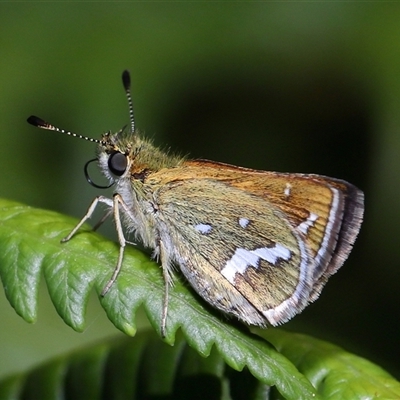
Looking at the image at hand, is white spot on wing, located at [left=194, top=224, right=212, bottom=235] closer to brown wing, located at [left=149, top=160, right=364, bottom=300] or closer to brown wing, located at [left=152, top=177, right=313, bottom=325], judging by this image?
brown wing, located at [left=152, top=177, right=313, bottom=325]

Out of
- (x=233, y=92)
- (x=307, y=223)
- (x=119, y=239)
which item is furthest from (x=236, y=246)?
(x=233, y=92)

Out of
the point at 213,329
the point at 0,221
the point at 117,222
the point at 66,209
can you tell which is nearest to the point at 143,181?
the point at 117,222

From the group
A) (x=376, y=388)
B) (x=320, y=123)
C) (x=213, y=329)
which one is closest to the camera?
(x=213, y=329)

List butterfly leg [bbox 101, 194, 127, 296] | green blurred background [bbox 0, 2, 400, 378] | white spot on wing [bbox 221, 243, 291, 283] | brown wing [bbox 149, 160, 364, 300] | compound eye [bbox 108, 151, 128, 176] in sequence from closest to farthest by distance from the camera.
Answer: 1. butterfly leg [bbox 101, 194, 127, 296]
2. brown wing [bbox 149, 160, 364, 300]
3. white spot on wing [bbox 221, 243, 291, 283]
4. compound eye [bbox 108, 151, 128, 176]
5. green blurred background [bbox 0, 2, 400, 378]

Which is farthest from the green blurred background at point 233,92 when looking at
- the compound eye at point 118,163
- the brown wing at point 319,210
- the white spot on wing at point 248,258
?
the compound eye at point 118,163

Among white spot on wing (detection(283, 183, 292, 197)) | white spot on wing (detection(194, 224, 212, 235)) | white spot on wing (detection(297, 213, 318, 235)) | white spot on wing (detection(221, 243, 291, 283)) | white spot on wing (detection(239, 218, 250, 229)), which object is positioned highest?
white spot on wing (detection(283, 183, 292, 197))

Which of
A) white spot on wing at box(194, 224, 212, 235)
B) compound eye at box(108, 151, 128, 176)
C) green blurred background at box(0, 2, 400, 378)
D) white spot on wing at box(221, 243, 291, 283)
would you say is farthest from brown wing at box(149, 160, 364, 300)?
green blurred background at box(0, 2, 400, 378)

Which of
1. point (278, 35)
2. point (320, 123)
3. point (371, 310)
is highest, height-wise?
point (278, 35)

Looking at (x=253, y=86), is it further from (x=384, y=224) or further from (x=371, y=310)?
(x=371, y=310)
